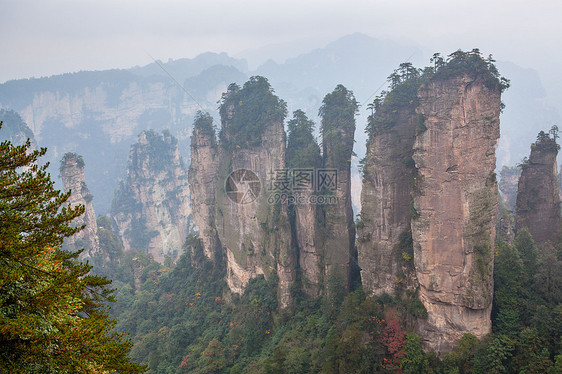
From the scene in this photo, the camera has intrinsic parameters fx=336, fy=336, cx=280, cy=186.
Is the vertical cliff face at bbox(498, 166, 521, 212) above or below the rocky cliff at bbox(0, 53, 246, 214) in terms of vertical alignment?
below

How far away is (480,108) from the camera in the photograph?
16859 mm

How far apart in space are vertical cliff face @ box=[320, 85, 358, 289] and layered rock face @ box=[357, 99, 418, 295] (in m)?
2.69

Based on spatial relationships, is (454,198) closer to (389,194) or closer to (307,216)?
(389,194)

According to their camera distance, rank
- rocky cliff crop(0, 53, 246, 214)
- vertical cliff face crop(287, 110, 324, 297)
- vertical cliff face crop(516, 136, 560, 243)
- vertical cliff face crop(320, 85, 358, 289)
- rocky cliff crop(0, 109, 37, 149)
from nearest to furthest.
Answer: vertical cliff face crop(516, 136, 560, 243) → vertical cliff face crop(320, 85, 358, 289) → vertical cliff face crop(287, 110, 324, 297) → rocky cliff crop(0, 109, 37, 149) → rocky cliff crop(0, 53, 246, 214)

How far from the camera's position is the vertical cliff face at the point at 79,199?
1889 inches

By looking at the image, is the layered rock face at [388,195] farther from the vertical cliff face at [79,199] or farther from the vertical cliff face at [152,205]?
the vertical cliff face at [152,205]

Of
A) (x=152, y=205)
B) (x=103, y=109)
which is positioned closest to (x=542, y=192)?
(x=152, y=205)

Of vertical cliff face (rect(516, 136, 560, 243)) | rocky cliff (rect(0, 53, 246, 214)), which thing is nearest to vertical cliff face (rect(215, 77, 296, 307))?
vertical cliff face (rect(516, 136, 560, 243))

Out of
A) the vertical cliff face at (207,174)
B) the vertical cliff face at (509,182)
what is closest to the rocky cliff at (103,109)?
the vertical cliff face at (207,174)

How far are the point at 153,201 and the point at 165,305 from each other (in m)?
40.1

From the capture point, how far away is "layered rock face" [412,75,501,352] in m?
16.9

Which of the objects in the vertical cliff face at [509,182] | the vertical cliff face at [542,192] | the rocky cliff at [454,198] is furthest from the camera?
the vertical cliff face at [509,182]

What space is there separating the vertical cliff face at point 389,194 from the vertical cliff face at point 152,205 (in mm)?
56154

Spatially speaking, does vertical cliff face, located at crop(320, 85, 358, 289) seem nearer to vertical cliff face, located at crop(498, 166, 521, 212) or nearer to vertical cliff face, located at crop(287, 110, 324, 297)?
vertical cliff face, located at crop(287, 110, 324, 297)
